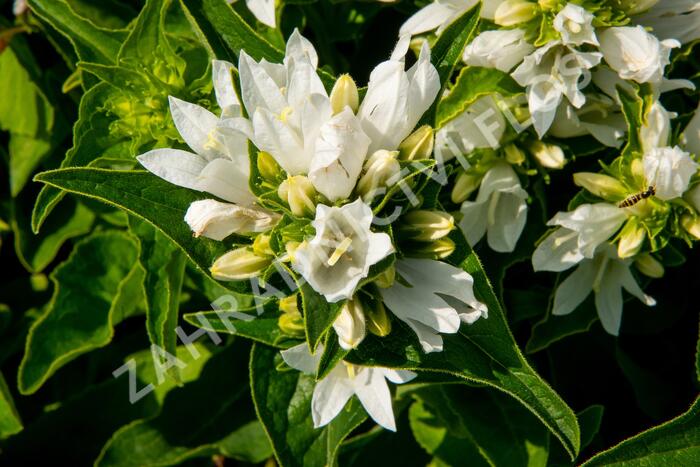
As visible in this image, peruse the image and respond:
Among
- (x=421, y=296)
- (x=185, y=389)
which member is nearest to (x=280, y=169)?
(x=421, y=296)

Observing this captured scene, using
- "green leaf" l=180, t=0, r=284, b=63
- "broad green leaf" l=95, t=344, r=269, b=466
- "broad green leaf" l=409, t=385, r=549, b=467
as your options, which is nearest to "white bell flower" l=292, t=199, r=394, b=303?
"green leaf" l=180, t=0, r=284, b=63

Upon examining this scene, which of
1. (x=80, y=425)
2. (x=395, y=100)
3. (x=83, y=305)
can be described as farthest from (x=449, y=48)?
(x=80, y=425)

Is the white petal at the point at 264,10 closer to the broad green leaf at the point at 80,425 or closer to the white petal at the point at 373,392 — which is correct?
the white petal at the point at 373,392

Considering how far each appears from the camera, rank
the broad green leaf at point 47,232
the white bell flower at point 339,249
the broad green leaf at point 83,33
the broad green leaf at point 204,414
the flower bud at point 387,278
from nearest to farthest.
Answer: the white bell flower at point 339,249
the flower bud at point 387,278
the broad green leaf at point 83,33
the broad green leaf at point 204,414
the broad green leaf at point 47,232

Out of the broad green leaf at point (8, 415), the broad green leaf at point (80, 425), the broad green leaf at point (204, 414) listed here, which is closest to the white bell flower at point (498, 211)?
the broad green leaf at point (204, 414)

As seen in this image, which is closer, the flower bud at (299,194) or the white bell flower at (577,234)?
the flower bud at (299,194)

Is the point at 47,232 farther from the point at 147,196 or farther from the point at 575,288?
the point at 575,288

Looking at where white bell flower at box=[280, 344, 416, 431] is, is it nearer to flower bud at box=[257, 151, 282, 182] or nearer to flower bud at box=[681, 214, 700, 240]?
flower bud at box=[257, 151, 282, 182]
